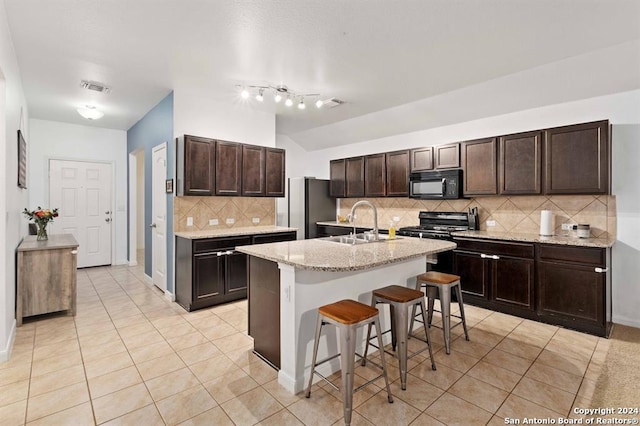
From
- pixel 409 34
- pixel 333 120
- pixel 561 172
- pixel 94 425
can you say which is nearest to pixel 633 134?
pixel 561 172

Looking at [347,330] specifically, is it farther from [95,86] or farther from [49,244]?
[95,86]

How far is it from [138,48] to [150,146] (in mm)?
2318

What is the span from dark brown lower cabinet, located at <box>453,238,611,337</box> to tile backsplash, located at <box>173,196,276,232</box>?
291 centimetres

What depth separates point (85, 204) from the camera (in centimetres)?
624

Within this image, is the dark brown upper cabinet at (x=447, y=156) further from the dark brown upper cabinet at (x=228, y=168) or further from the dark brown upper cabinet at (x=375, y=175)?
the dark brown upper cabinet at (x=228, y=168)

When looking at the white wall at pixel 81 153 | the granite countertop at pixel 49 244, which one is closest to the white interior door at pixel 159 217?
the granite countertop at pixel 49 244

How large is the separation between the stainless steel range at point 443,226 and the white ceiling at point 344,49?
1444 millimetres

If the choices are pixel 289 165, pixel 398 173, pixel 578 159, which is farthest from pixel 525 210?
pixel 289 165

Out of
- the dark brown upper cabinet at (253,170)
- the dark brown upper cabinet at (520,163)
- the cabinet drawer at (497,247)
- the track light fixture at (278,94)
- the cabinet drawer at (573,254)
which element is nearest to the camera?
the cabinet drawer at (573,254)

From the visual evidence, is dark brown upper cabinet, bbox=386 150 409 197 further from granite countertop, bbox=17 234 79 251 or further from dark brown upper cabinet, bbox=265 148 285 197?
granite countertop, bbox=17 234 79 251

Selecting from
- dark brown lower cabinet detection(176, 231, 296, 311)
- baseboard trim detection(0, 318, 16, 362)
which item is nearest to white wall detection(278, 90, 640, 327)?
dark brown lower cabinet detection(176, 231, 296, 311)

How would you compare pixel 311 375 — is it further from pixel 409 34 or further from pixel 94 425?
pixel 409 34

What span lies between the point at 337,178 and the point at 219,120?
8.69 ft

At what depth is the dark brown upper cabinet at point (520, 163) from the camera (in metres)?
3.84
